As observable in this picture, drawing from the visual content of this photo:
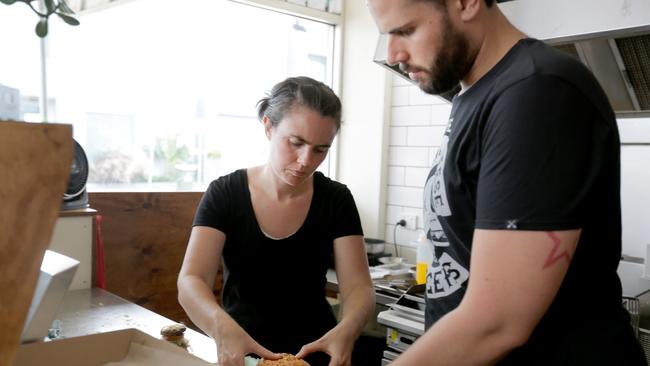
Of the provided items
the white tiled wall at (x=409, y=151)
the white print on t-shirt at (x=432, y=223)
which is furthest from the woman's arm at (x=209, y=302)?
the white tiled wall at (x=409, y=151)

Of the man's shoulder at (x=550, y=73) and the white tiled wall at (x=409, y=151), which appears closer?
the man's shoulder at (x=550, y=73)

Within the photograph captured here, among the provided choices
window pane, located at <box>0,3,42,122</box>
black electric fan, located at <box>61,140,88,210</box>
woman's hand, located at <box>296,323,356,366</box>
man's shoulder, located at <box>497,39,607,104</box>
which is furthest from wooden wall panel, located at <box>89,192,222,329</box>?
man's shoulder, located at <box>497,39,607,104</box>

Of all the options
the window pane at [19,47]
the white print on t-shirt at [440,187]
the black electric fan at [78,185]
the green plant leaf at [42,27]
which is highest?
the window pane at [19,47]

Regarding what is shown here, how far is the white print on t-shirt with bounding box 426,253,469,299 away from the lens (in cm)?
97

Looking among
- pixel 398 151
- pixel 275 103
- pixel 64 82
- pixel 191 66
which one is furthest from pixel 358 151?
pixel 275 103

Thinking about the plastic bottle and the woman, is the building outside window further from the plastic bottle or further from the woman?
the woman

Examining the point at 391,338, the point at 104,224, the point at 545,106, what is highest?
the point at 545,106

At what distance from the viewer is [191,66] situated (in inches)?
120

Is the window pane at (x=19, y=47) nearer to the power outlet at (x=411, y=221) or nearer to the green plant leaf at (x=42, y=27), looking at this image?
the green plant leaf at (x=42, y=27)

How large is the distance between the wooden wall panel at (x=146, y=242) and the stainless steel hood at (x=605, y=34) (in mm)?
1792

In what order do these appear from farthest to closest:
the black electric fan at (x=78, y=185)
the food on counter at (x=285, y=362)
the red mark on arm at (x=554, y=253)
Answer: the black electric fan at (x=78, y=185), the food on counter at (x=285, y=362), the red mark on arm at (x=554, y=253)

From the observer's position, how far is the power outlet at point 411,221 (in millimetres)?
3262

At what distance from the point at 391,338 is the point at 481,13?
5.40 ft

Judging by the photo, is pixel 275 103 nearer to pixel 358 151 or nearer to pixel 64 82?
pixel 64 82
